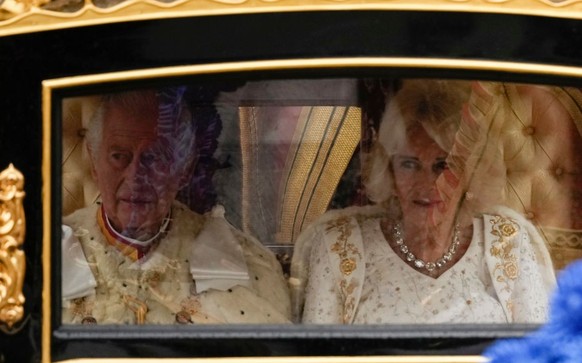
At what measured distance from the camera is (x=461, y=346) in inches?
89.4

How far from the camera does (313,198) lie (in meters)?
2.28

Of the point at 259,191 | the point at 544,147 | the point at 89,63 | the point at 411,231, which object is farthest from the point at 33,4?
the point at 544,147

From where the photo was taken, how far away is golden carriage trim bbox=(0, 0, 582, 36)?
222 centimetres

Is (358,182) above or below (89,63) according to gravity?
below

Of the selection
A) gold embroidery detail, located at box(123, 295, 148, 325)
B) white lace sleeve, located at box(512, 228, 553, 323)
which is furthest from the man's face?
white lace sleeve, located at box(512, 228, 553, 323)

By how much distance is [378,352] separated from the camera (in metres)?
2.26

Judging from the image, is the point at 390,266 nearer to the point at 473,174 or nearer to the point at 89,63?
the point at 473,174

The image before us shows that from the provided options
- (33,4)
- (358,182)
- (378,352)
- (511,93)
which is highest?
(33,4)

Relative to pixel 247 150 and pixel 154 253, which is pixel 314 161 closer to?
pixel 247 150

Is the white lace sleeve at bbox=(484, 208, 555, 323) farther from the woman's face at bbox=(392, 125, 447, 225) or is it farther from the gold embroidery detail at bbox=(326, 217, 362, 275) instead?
the gold embroidery detail at bbox=(326, 217, 362, 275)

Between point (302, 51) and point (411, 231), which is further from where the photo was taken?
point (411, 231)

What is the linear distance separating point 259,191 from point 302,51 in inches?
10.1

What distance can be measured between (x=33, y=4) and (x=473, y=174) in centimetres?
83

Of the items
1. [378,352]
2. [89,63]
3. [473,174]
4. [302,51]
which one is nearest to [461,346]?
[378,352]
